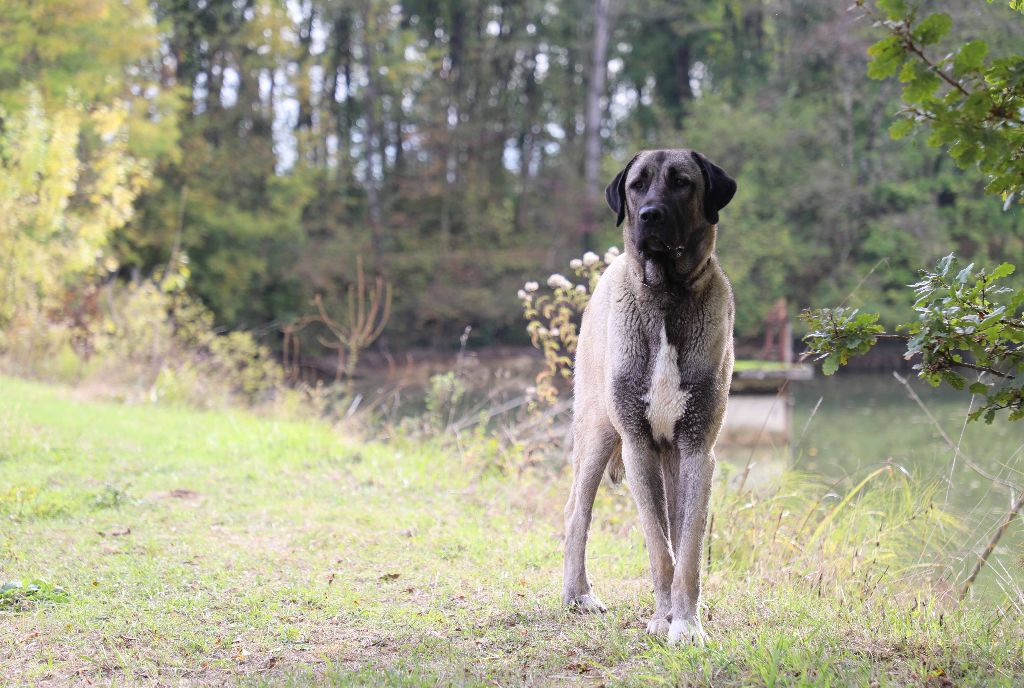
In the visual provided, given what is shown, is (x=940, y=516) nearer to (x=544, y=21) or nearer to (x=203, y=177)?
(x=203, y=177)

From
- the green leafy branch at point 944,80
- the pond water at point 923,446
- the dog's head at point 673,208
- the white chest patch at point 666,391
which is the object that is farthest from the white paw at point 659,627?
the green leafy branch at point 944,80

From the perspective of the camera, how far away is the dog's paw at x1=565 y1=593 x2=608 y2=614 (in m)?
4.65

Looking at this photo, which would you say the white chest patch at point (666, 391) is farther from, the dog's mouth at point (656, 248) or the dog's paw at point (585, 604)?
the dog's paw at point (585, 604)

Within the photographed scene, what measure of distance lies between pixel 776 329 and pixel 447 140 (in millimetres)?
12764

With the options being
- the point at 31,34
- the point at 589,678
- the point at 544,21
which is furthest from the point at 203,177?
the point at 589,678

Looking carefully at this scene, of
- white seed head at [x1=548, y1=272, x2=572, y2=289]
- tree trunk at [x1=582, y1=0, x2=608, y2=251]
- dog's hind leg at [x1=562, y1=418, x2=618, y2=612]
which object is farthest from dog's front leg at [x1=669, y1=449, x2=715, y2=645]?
tree trunk at [x1=582, y1=0, x2=608, y2=251]

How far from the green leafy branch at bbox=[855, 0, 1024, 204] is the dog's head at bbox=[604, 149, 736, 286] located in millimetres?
1129

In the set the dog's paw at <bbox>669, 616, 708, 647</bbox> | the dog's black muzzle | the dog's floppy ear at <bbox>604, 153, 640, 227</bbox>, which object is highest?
the dog's floppy ear at <bbox>604, 153, 640, 227</bbox>

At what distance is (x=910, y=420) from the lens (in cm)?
1806

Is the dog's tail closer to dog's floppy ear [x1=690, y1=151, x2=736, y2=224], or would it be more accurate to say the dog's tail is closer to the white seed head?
dog's floppy ear [x1=690, y1=151, x2=736, y2=224]

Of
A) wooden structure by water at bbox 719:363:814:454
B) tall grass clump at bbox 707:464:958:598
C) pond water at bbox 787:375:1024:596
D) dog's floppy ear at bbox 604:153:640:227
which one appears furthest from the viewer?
wooden structure by water at bbox 719:363:814:454

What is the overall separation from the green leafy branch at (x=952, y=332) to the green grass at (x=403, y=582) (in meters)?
1.01

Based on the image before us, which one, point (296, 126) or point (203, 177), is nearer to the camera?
point (203, 177)

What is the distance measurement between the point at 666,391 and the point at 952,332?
43.1 inches
